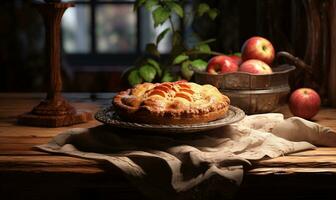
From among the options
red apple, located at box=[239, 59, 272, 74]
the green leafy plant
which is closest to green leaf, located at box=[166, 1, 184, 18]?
the green leafy plant

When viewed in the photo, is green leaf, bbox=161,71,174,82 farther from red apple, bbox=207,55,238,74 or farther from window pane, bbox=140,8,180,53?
window pane, bbox=140,8,180,53

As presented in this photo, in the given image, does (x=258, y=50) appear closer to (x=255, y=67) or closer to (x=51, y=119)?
(x=255, y=67)

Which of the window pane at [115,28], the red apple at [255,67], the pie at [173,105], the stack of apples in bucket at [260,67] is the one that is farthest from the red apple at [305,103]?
the window pane at [115,28]

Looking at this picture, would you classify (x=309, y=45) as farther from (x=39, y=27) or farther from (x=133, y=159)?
(x=39, y=27)

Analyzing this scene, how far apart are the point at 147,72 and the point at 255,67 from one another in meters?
0.58

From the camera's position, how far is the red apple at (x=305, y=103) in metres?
2.05

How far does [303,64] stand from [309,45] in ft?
0.37

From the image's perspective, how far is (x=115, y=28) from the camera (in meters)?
4.80

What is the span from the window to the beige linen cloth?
2758 millimetres

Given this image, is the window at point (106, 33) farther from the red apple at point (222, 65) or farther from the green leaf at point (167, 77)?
the red apple at point (222, 65)

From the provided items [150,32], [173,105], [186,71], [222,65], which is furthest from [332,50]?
[150,32]

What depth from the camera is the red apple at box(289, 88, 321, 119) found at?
2055 mm

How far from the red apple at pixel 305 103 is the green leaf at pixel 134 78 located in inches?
25.6

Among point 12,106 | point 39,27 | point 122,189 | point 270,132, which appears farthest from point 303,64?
point 39,27
